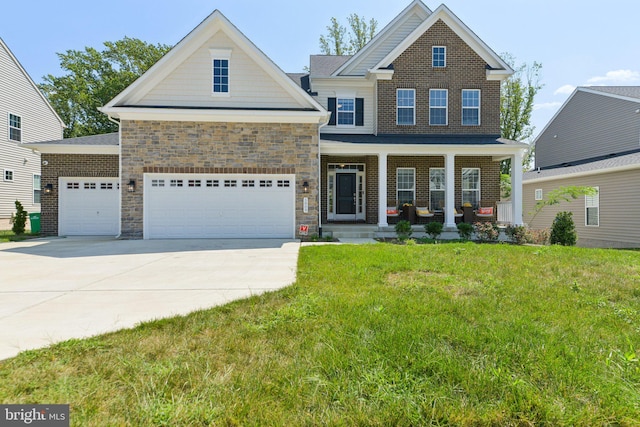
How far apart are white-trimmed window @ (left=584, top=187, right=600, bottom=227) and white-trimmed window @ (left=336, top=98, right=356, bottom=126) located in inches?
407

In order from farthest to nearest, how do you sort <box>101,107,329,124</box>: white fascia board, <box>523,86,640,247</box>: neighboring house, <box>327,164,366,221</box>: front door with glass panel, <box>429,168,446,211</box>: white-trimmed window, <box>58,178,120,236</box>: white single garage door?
1. <box>327,164,366,221</box>: front door with glass panel
2. <box>429,168,446,211</box>: white-trimmed window
3. <box>523,86,640,247</box>: neighboring house
4. <box>58,178,120,236</box>: white single garage door
5. <box>101,107,329,124</box>: white fascia board

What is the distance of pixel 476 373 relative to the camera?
2.57 metres

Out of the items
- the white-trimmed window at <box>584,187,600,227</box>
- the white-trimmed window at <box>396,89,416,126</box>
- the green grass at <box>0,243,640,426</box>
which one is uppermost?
the white-trimmed window at <box>396,89,416,126</box>

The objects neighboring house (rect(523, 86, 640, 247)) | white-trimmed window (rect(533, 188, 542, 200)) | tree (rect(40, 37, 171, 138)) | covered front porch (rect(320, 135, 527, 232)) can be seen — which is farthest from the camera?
tree (rect(40, 37, 171, 138))

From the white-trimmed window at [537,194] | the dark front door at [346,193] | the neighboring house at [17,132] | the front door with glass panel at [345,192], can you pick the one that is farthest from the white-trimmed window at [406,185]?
the neighboring house at [17,132]

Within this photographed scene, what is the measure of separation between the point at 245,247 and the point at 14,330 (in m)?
6.72

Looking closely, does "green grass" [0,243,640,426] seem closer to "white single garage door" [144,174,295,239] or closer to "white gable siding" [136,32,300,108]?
"white single garage door" [144,174,295,239]

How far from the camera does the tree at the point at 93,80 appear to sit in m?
29.9

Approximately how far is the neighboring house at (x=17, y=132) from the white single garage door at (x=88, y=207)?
300 inches

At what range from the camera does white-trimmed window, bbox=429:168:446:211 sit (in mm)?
15156

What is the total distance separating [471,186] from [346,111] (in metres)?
6.19

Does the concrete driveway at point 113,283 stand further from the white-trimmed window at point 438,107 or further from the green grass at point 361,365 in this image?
the white-trimmed window at point 438,107

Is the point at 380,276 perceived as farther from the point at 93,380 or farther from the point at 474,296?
the point at 93,380

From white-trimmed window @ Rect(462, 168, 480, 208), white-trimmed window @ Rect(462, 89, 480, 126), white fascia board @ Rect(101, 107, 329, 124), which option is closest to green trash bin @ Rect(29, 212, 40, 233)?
white fascia board @ Rect(101, 107, 329, 124)
